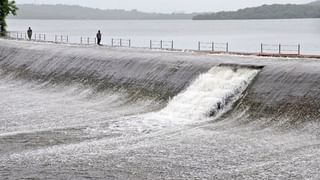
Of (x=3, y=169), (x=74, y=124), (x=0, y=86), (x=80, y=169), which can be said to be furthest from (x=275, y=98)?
(x=0, y=86)

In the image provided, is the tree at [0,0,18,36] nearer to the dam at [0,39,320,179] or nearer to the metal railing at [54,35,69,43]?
the metal railing at [54,35,69,43]

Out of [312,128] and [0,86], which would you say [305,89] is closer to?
[312,128]

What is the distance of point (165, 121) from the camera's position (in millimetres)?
25875

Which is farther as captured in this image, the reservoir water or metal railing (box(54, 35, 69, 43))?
metal railing (box(54, 35, 69, 43))

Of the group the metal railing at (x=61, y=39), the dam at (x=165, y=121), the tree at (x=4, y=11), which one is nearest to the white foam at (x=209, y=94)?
the dam at (x=165, y=121)

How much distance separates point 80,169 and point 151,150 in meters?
3.13

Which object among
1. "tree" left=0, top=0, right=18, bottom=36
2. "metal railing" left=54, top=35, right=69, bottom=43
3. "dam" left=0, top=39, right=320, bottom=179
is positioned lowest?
"dam" left=0, top=39, right=320, bottom=179

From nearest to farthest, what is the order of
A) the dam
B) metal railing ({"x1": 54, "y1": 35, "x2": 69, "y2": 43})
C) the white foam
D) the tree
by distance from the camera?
the dam < the white foam < metal railing ({"x1": 54, "y1": 35, "x2": 69, "y2": 43}) < the tree

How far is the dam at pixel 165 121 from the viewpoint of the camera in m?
18.0

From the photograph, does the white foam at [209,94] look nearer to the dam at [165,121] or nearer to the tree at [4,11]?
the dam at [165,121]

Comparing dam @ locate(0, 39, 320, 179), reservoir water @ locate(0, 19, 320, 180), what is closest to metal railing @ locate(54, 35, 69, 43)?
dam @ locate(0, 39, 320, 179)

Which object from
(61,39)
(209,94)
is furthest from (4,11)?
(209,94)

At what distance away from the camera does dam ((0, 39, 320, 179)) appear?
17969mm

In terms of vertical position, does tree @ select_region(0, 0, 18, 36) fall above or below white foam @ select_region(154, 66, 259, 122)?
above
